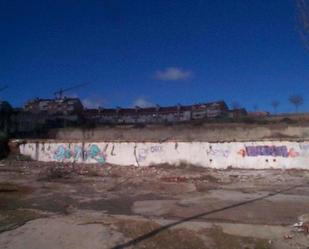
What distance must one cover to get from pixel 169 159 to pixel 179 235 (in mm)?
15999

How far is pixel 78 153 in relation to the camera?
2759 cm

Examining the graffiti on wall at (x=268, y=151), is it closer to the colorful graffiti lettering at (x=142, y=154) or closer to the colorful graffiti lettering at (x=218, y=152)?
the colorful graffiti lettering at (x=218, y=152)

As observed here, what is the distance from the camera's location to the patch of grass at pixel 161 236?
8.09 metres

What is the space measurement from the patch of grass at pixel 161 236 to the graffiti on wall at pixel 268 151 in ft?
47.3

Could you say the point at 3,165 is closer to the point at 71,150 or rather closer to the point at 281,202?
the point at 71,150

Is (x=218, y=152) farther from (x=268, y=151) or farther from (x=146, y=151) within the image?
(x=146, y=151)

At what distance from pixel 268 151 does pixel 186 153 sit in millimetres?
4969

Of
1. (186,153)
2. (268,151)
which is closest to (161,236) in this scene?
(268,151)

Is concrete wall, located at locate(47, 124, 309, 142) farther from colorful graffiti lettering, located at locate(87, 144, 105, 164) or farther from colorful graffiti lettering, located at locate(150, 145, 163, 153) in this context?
colorful graffiti lettering, located at locate(87, 144, 105, 164)

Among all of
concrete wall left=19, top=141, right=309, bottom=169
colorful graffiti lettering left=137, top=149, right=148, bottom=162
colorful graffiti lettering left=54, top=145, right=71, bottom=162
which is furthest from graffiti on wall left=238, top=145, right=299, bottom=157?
colorful graffiti lettering left=54, top=145, right=71, bottom=162

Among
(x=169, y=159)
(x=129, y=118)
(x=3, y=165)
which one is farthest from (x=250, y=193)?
(x=129, y=118)

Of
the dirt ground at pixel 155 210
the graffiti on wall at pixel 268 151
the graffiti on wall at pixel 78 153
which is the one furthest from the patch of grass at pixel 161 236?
the graffiti on wall at pixel 78 153

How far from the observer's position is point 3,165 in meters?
26.2

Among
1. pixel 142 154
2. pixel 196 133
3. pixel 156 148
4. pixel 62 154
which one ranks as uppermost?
pixel 196 133
